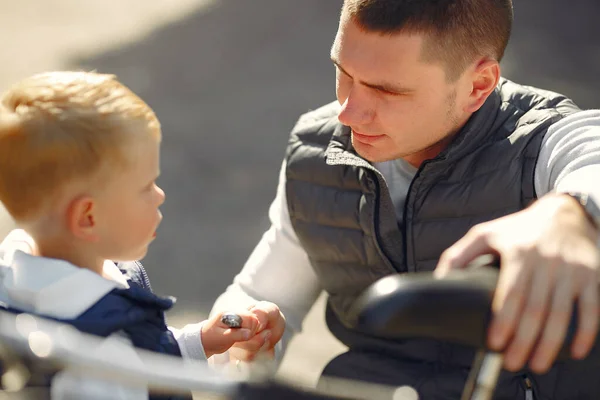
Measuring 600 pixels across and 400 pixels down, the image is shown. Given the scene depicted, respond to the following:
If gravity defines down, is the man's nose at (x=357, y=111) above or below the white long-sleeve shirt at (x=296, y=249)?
above

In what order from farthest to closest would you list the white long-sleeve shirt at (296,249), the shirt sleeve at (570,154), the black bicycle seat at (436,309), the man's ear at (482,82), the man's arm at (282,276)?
the man's arm at (282,276)
the man's ear at (482,82)
the white long-sleeve shirt at (296,249)
the shirt sleeve at (570,154)
the black bicycle seat at (436,309)

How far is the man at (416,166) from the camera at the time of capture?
5.24 ft

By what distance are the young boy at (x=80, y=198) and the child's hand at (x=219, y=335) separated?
0.08 metres

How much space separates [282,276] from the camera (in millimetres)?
A: 1854

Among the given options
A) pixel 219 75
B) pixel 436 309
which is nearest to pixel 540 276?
pixel 436 309

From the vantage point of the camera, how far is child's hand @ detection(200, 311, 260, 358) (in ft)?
4.58

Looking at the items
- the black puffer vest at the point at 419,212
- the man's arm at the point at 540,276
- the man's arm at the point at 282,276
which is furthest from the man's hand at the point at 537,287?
the man's arm at the point at 282,276

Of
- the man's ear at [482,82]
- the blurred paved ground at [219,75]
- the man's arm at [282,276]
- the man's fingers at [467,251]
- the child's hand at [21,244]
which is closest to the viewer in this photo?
the man's fingers at [467,251]

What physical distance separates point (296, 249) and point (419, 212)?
1.05 feet

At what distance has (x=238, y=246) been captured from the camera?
133 inches

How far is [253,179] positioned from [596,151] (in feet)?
7.85

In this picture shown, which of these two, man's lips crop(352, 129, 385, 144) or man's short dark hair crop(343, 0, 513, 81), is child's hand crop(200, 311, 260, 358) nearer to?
man's lips crop(352, 129, 385, 144)

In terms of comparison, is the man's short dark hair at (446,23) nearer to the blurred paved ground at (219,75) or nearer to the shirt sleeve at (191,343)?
the shirt sleeve at (191,343)

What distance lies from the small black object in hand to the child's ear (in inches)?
10.1
